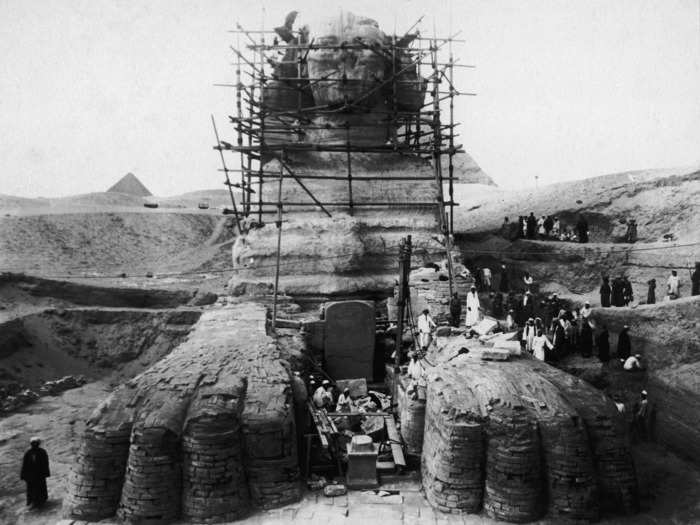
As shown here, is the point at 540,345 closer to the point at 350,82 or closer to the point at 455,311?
the point at 455,311

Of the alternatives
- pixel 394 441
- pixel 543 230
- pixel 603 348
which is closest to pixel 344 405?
pixel 394 441

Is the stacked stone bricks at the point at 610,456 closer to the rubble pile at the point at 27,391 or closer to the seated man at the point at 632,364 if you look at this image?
the seated man at the point at 632,364

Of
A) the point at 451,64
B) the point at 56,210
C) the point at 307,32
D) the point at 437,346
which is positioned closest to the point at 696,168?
the point at 451,64

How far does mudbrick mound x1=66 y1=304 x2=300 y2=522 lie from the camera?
7.11 m

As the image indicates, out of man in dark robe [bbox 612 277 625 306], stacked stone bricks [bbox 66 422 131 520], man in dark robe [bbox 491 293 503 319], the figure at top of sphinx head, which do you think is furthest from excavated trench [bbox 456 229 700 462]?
stacked stone bricks [bbox 66 422 131 520]

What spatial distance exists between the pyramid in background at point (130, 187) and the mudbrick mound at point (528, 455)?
115 feet

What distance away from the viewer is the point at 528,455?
7.01 metres

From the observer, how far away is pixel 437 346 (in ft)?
34.7

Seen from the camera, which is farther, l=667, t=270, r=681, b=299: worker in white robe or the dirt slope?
the dirt slope

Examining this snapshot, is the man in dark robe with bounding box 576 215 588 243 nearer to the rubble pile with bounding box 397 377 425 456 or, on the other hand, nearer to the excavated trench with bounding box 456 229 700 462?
the excavated trench with bounding box 456 229 700 462

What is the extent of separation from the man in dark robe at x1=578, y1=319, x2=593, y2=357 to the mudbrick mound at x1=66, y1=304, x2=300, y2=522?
6571 mm

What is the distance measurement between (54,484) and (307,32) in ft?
43.1

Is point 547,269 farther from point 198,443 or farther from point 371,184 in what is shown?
point 198,443

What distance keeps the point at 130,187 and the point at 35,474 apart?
34332mm
